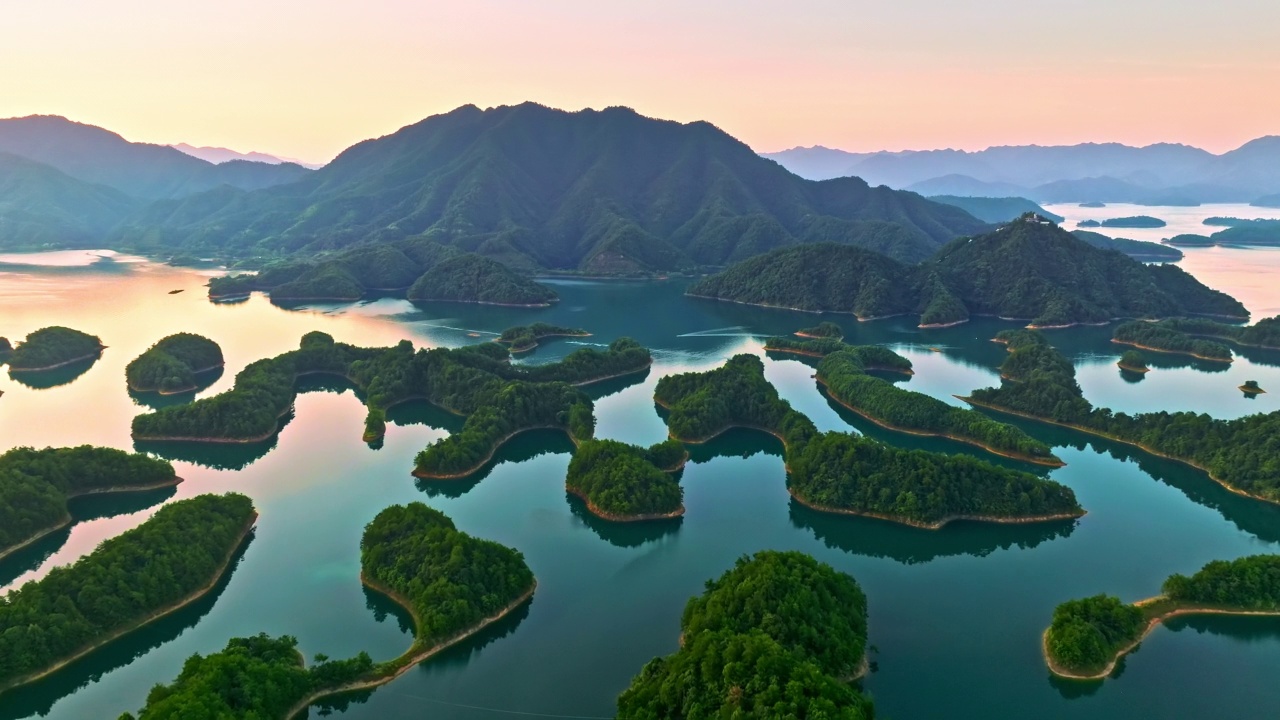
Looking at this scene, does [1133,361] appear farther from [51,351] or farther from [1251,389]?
[51,351]

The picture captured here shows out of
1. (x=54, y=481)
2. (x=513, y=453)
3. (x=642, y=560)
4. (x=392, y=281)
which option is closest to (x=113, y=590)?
(x=54, y=481)

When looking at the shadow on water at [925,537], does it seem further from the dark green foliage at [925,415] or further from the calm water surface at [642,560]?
the dark green foliage at [925,415]

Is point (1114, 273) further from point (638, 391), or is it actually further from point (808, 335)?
point (638, 391)

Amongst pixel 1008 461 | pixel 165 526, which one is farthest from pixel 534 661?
pixel 1008 461

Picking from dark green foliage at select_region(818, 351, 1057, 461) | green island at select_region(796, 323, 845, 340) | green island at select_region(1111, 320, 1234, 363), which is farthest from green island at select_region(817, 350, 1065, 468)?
green island at select_region(1111, 320, 1234, 363)

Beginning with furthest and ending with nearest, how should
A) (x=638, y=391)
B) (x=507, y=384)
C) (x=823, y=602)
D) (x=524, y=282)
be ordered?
(x=524, y=282) < (x=638, y=391) < (x=507, y=384) < (x=823, y=602)

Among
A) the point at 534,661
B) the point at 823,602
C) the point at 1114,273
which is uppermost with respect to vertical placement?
the point at 1114,273
